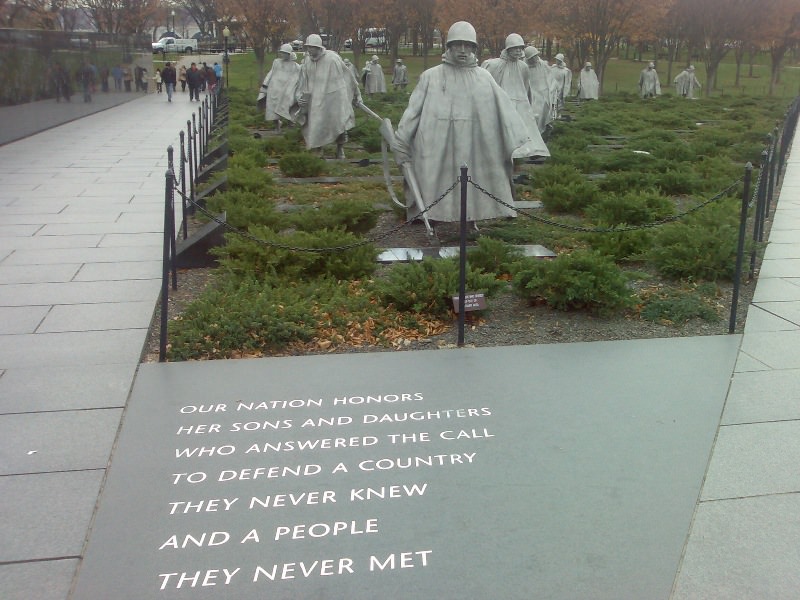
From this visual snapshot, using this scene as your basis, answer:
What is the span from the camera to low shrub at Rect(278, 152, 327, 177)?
1484cm

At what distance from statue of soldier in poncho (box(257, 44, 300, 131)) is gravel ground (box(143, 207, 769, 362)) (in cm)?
1503

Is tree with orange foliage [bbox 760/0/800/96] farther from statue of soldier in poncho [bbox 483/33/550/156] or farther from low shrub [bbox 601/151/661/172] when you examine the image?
statue of soldier in poncho [bbox 483/33/550/156]

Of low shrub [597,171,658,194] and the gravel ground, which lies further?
low shrub [597,171,658,194]

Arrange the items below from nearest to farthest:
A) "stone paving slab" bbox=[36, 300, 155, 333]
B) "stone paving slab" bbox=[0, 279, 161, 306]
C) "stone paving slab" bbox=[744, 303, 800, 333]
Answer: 1. "stone paving slab" bbox=[36, 300, 155, 333]
2. "stone paving slab" bbox=[744, 303, 800, 333]
3. "stone paving slab" bbox=[0, 279, 161, 306]

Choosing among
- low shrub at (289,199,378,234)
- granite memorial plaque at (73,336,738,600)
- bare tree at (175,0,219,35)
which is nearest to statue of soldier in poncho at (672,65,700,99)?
low shrub at (289,199,378,234)

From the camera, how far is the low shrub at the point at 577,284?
6945mm

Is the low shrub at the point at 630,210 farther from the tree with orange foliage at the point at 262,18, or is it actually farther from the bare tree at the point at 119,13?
the bare tree at the point at 119,13

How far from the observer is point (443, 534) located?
3.79m

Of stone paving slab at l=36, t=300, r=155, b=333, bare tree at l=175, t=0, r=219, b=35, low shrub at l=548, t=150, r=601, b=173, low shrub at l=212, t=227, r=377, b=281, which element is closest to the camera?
stone paving slab at l=36, t=300, r=155, b=333

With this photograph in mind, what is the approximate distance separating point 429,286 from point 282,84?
16.3 metres

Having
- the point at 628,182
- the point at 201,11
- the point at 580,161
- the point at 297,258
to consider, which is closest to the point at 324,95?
the point at 580,161

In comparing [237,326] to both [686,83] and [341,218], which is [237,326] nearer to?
[341,218]

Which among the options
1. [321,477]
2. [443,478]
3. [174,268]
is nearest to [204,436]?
[321,477]

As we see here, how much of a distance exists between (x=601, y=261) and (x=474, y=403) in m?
2.45
